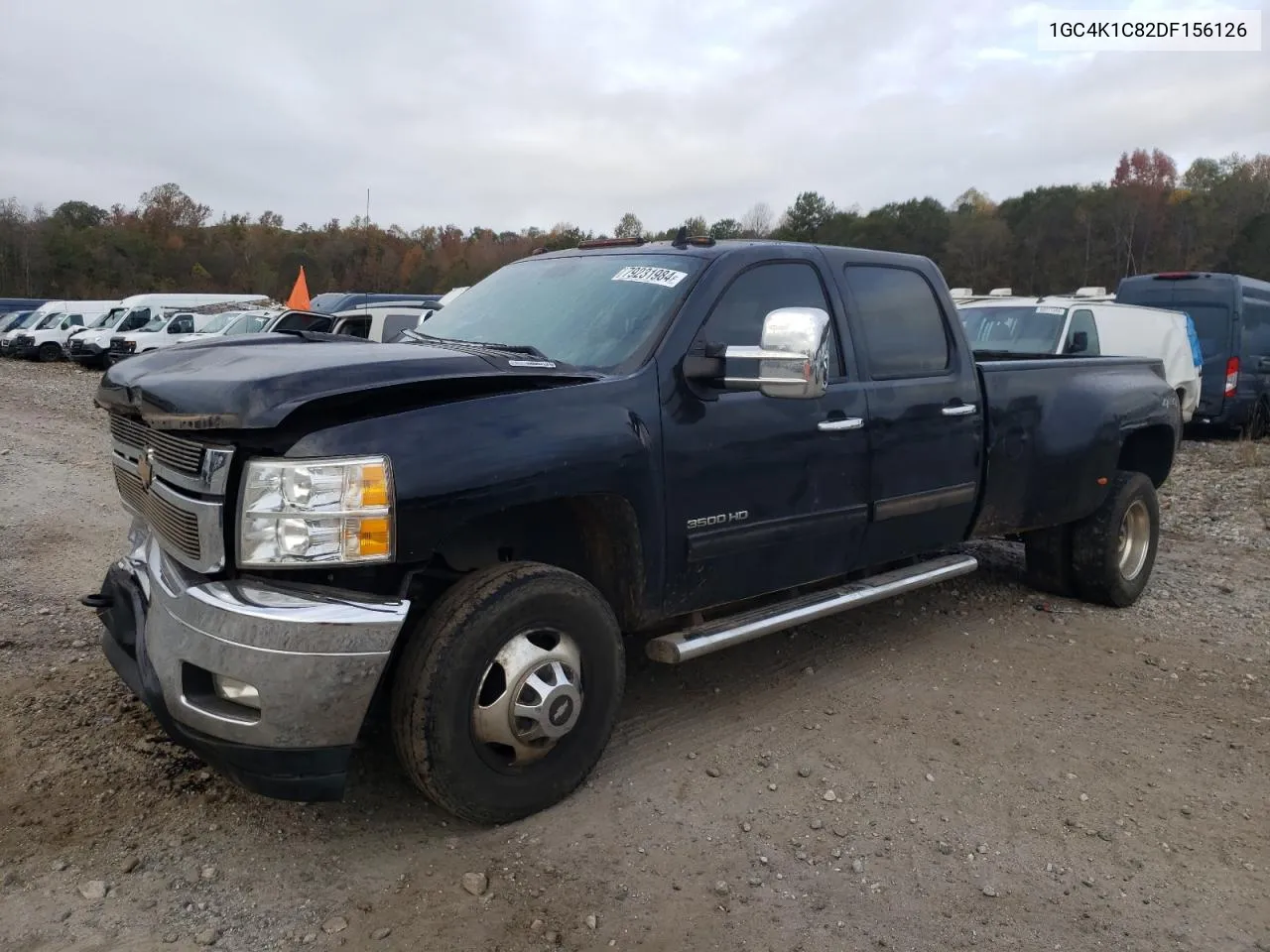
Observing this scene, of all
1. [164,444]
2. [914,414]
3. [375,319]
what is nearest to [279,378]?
[164,444]

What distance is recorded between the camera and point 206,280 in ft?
203

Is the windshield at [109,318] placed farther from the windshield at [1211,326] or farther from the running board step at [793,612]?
the running board step at [793,612]

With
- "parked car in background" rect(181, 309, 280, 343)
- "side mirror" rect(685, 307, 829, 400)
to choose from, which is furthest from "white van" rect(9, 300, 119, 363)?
"side mirror" rect(685, 307, 829, 400)

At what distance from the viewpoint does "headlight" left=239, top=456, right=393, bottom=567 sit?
267 cm

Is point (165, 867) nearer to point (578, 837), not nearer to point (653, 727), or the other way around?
point (578, 837)

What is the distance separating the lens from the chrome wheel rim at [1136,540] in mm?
5820

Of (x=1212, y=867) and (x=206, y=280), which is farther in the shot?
(x=206, y=280)

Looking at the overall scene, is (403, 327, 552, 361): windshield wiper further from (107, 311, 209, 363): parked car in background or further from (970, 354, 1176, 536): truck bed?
(107, 311, 209, 363): parked car in background

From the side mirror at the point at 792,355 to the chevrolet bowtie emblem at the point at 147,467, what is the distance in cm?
192

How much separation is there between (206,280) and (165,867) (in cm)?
6577

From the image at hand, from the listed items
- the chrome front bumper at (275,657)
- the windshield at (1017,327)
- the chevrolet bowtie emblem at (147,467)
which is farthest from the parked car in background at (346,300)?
the chrome front bumper at (275,657)

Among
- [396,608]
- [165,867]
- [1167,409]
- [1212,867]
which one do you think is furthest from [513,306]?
[1167,409]

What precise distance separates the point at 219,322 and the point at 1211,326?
2087 centimetres

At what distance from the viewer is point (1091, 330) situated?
1139 cm
